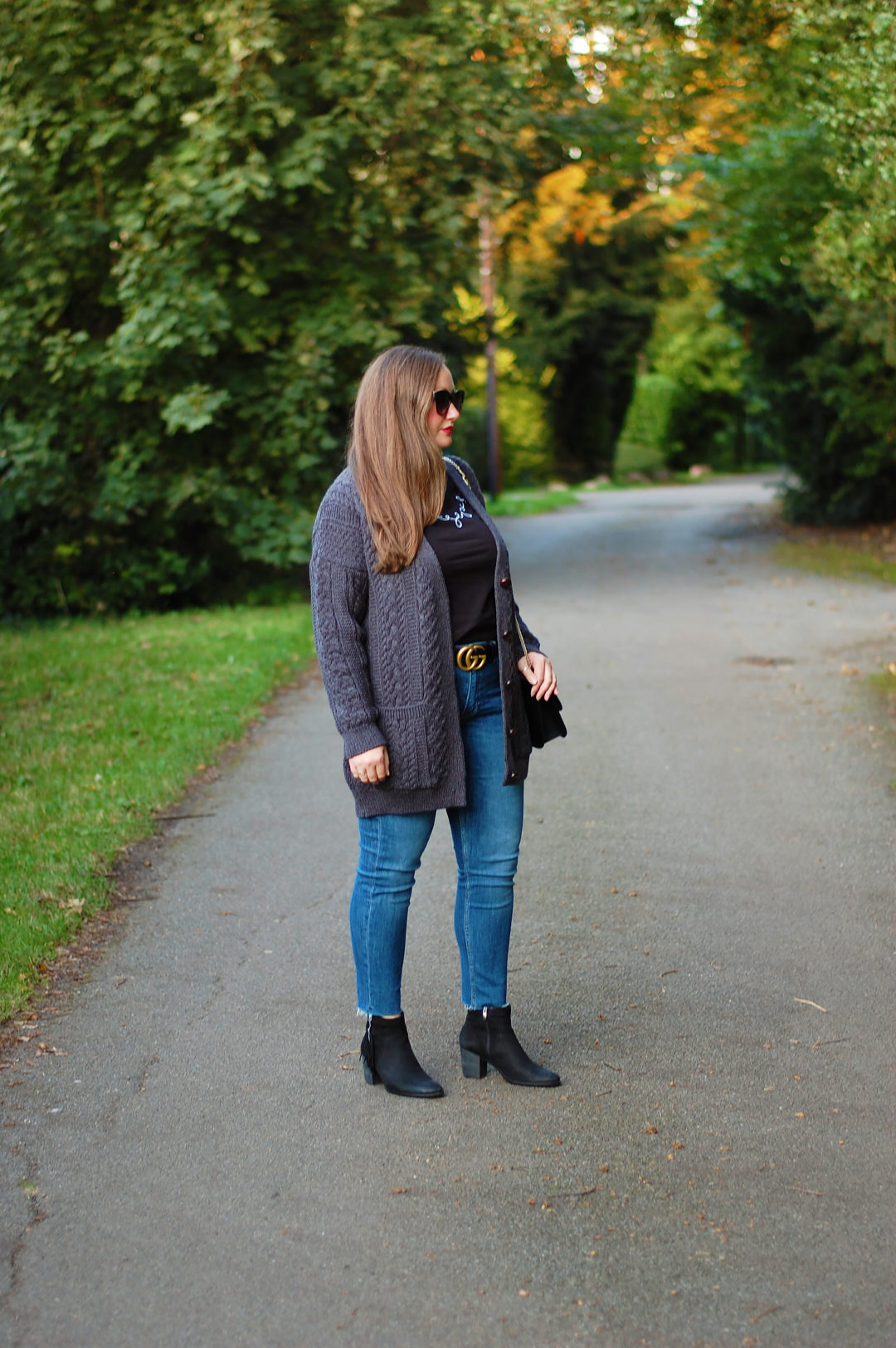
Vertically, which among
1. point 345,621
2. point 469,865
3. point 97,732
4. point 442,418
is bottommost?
point 97,732

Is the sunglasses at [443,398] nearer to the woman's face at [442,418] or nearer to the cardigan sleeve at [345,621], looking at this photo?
the woman's face at [442,418]

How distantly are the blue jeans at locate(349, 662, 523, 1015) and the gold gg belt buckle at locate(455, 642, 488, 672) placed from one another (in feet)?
0.07

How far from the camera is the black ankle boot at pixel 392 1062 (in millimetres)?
3969

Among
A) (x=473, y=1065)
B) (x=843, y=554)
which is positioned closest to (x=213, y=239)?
(x=843, y=554)

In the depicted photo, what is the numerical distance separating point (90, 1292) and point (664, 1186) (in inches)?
52.2

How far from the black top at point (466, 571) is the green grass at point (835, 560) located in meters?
12.5

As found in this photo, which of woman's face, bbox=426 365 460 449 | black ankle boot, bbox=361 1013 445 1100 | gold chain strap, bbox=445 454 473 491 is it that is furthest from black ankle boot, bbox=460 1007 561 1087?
woman's face, bbox=426 365 460 449

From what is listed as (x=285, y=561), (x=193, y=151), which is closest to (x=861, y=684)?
(x=285, y=561)

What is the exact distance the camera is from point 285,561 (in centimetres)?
1394

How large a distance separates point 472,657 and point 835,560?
591 inches

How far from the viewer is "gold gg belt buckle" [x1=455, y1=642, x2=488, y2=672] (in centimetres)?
391

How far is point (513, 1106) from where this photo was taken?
3.91 meters

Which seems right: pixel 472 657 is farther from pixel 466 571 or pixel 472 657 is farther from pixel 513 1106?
pixel 513 1106

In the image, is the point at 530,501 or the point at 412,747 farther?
the point at 530,501
